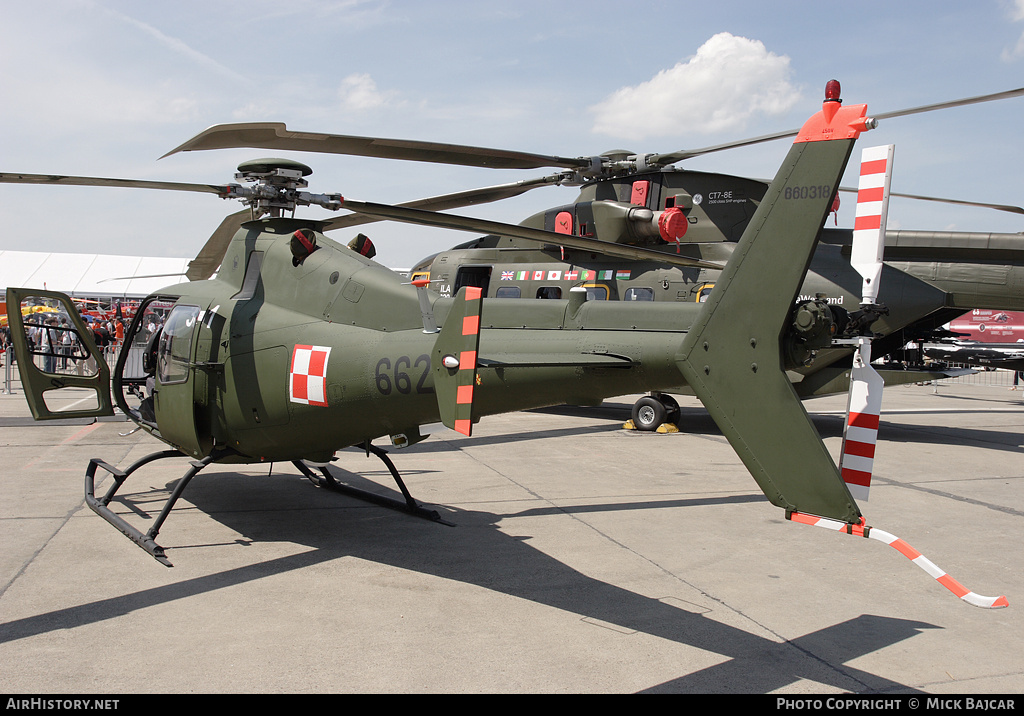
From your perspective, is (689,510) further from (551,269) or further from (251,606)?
(551,269)

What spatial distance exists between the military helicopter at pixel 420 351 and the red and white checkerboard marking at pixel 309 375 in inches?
0.5

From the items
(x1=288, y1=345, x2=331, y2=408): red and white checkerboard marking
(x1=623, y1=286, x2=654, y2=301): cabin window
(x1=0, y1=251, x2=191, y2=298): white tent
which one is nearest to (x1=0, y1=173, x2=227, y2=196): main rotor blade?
(x1=288, y1=345, x2=331, y2=408): red and white checkerboard marking

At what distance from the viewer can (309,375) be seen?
5.80 metres

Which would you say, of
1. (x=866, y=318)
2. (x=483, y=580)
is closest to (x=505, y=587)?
(x=483, y=580)

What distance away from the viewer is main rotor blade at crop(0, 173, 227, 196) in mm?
5273

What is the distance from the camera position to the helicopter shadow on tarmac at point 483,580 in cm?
411

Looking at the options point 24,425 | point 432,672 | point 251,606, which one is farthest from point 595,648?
point 24,425

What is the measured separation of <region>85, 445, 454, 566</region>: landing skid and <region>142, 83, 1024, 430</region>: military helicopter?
362 cm

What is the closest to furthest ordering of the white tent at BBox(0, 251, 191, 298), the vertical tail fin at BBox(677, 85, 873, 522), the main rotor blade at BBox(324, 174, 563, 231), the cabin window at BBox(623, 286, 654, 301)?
the vertical tail fin at BBox(677, 85, 873, 522) < the main rotor blade at BBox(324, 174, 563, 231) < the cabin window at BBox(623, 286, 654, 301) < the white tent at BBox(0, 251, 191, 298)

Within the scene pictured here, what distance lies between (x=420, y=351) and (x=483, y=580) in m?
1.74

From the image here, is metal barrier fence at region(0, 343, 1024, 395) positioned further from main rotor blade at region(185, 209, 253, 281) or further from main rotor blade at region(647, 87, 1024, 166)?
main rotor blade at region(647, 87, 1024, 166)

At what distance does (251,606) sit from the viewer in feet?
16.1

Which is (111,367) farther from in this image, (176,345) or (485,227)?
(485,227)

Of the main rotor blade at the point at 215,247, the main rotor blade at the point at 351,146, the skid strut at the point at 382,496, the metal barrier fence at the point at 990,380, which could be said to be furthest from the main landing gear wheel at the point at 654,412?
the metal barrier fence at the point at 990,380
